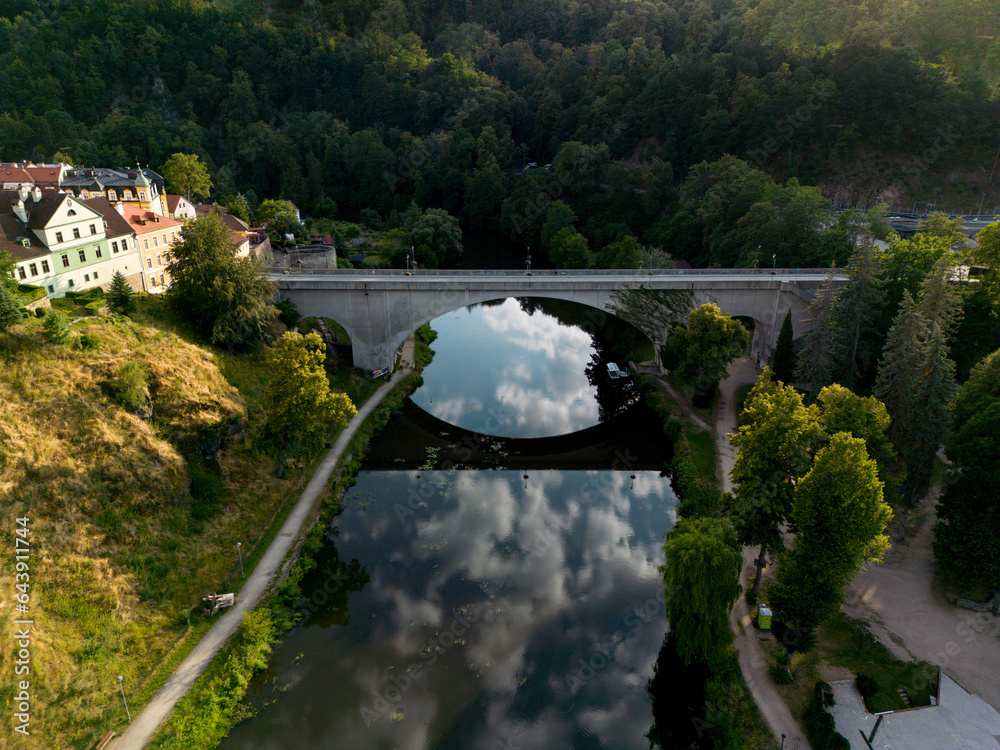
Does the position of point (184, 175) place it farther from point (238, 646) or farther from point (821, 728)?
point (821, 728)

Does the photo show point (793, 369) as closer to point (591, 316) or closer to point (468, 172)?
point (591, 316)

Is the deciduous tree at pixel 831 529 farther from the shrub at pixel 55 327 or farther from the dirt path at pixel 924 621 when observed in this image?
the shrub at pixel 55 327

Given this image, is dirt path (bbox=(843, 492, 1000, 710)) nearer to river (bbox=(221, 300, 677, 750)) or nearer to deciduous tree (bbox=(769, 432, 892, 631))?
deciduous tree (bbox=(769, 432, 892, 631))

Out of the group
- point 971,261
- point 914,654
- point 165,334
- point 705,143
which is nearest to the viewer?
point 914,654

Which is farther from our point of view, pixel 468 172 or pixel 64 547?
pixel 468 172

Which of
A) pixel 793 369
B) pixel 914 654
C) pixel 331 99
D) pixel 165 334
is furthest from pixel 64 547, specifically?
pixel 331 99

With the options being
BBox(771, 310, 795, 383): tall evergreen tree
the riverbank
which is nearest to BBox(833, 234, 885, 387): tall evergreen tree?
BBox(771, 310, 795, 383): tall evergreen tree
